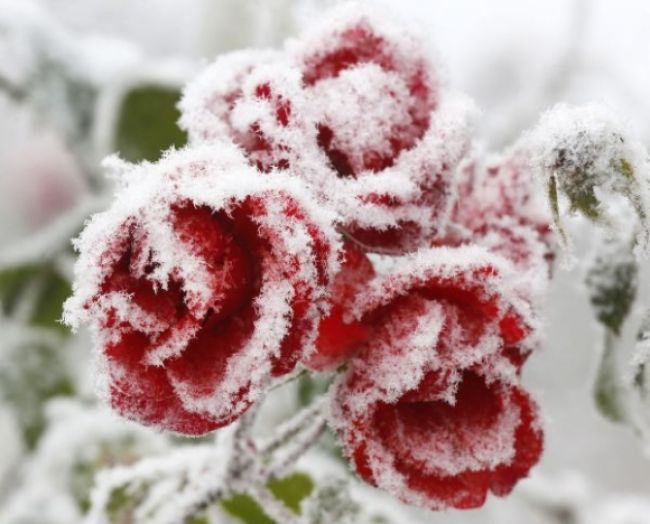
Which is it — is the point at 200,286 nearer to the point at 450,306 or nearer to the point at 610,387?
the point at 450,306

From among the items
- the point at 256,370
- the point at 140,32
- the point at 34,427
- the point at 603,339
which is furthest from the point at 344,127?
the point at 140,32

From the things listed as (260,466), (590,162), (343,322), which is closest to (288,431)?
(260,466)

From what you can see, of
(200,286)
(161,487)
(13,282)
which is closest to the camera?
(200,286)

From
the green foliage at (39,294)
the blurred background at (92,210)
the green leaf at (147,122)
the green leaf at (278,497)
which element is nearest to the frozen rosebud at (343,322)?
the blurred background at (92,210)

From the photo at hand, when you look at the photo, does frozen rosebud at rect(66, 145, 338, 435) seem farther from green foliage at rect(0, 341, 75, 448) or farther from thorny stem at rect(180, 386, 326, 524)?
green foliage at rect(0, 341, 75, 448)

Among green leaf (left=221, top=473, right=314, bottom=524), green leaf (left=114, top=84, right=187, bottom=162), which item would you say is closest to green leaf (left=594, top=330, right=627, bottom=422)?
green leaf (left=221, top=473, right=314, bottom=524)

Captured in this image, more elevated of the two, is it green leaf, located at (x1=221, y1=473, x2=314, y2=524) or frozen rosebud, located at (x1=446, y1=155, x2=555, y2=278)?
frozen rosebud, located at (x1=446, y1=155, x2=555, y2=278)
